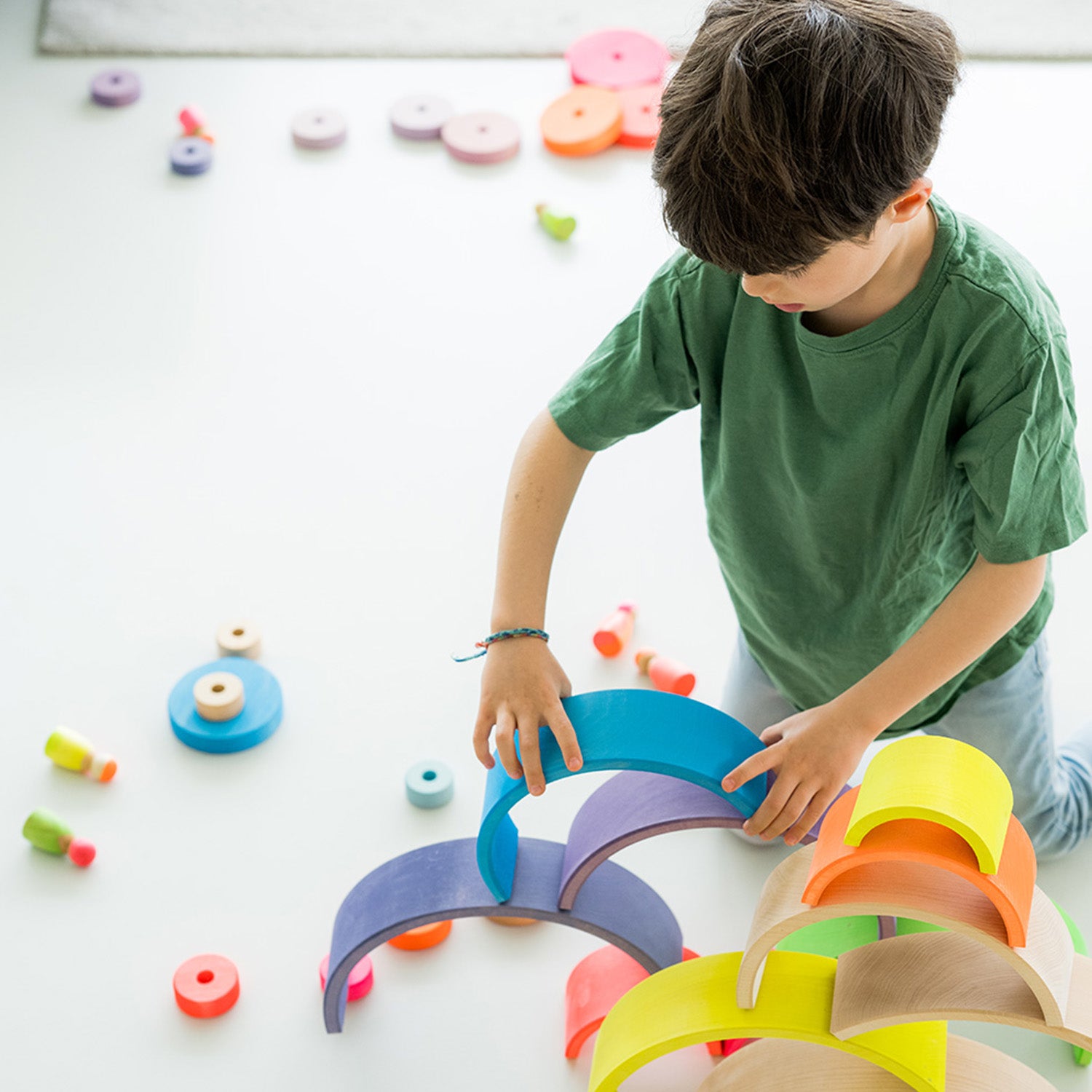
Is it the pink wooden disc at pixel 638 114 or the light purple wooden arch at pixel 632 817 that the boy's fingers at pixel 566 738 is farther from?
the pink wooden disc at pixel 638 114

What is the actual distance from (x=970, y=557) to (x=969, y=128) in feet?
5.24

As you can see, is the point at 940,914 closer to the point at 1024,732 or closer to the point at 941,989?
the point at 941,989

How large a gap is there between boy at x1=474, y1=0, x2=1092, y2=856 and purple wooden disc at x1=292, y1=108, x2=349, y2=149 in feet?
4.83

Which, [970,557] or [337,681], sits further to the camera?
[337,681]

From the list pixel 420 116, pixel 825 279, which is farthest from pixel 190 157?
pixel 825 279

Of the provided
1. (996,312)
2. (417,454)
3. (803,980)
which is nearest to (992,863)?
(803,980)

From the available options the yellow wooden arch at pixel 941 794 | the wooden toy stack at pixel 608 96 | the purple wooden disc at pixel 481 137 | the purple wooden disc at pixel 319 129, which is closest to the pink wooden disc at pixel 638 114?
the wooden toy stack at pixel 608 96

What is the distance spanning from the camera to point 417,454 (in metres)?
1.85

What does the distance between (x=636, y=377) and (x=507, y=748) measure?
30cm

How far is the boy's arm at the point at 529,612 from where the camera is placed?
99 centimetres

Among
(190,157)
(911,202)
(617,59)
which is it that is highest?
(617,59)

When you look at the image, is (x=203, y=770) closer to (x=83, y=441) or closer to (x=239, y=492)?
(x=239, y=492)

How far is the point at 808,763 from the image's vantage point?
3.12 feet

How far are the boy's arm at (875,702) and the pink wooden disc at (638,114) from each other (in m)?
1.59
